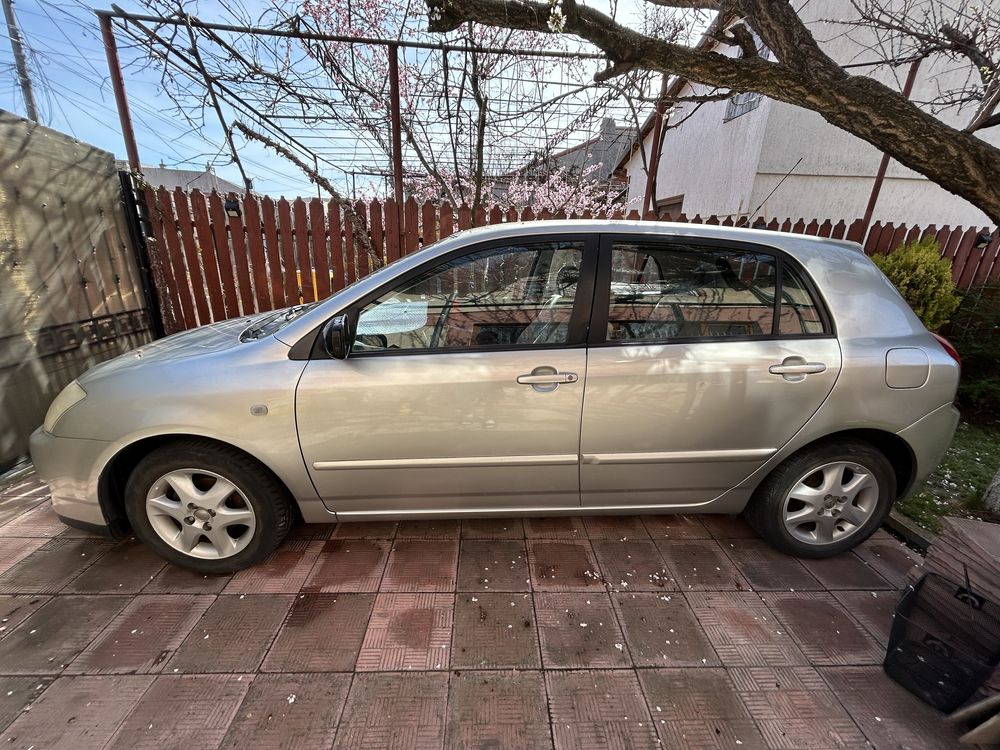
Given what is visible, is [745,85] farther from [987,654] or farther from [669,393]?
[987,654]

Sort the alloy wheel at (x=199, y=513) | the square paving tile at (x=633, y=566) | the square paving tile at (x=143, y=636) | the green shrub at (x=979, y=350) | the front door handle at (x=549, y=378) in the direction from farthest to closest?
the green shrub at (x=979, y=350) → the square paving tile at (x=633, y=566) → the alloy wheel at (x=199, y=513) → the front door handle at (x=549, y=378) → the square paving tile at (x=143, y=636)

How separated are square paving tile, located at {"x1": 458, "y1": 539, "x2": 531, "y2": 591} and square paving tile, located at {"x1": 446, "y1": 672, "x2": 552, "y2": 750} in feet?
1.50

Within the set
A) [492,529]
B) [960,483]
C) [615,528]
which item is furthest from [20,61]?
[960,483]

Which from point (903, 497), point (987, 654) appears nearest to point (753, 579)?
point (987, 654)

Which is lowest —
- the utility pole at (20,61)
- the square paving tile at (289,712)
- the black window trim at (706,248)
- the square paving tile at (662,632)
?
the square paving tile at (289,712)

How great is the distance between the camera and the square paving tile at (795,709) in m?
1.57

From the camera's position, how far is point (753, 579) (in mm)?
2291

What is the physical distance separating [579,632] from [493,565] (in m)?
0.56

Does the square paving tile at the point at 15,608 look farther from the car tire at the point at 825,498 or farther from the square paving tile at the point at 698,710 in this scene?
the car tire at the point at 825,498

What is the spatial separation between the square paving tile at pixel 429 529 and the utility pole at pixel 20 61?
4413 mm

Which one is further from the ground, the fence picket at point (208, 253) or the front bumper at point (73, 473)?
the fence picket at point (208, 253)

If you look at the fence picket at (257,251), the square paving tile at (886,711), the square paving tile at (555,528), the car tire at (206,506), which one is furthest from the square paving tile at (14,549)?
the square paving tile at (886,711)

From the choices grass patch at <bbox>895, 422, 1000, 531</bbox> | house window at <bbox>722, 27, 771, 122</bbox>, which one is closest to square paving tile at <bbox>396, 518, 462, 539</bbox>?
grass patch at <bbox>895, 422, 1000, 531</bbox>

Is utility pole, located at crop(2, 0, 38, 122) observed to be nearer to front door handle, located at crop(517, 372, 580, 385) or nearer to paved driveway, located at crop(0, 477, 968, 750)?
paved driveway, located at crop(0, 477, 968, 750)
